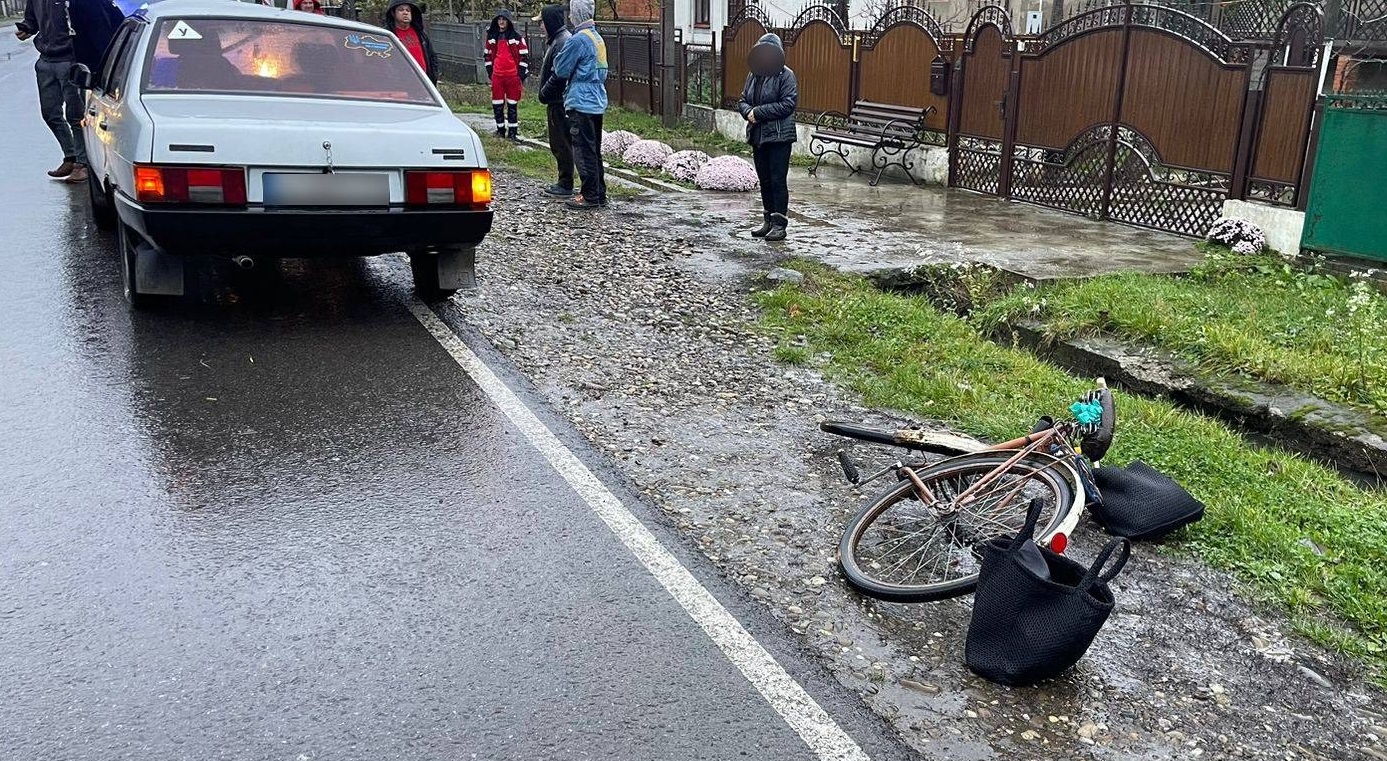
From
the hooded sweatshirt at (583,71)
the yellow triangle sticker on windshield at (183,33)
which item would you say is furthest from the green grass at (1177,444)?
the yellow triangle sticker on windshield at (183,33)

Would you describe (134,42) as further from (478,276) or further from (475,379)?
(475,379)

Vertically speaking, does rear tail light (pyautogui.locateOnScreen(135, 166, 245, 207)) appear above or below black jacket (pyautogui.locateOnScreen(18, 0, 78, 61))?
below

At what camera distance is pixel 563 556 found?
4027mm

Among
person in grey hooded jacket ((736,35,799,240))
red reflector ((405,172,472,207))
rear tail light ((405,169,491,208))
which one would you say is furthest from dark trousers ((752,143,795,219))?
red reflector ((405,172,472,207))

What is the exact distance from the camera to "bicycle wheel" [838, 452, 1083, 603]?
13.4ft

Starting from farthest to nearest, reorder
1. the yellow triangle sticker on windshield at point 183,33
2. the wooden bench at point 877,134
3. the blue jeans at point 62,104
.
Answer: the wooden bench at point 877,134 < the blue jeans at point 62,104 < the yellow triangle sticker on windshield at point 183,33

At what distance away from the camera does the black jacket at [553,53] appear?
1126 centimetres

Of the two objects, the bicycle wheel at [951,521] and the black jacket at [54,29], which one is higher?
the black jacket at [54,29]

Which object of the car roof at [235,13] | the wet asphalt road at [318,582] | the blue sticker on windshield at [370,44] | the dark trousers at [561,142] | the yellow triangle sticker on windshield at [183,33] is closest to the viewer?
the wet asphalt road at [318,582]

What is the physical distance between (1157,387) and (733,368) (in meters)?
2.46

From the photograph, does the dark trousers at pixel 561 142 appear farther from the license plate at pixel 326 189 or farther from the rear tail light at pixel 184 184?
the rear tail light at pixel 184 184

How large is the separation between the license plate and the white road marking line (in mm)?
1283

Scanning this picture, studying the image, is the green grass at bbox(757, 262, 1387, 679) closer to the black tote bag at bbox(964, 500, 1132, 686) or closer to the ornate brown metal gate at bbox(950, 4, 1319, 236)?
the black tote bag at bbox(964, 500, 1132, 686)

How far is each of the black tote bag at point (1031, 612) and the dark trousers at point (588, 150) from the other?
823 cm
